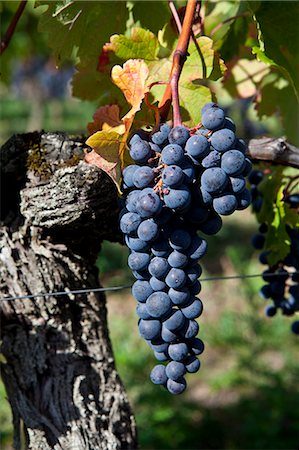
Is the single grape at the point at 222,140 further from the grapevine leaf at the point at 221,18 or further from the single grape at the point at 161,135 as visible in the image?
the grapevine leaf at the point at 221,18

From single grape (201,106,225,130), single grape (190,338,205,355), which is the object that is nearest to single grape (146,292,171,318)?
single grape (190,338,205,355)

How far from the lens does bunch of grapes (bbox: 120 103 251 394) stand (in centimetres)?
112

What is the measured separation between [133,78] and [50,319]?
63 cm

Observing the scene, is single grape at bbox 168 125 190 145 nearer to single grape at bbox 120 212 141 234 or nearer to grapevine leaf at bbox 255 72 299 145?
single grape at bbox 120 212 141 234

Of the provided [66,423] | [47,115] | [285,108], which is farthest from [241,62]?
[47,115]

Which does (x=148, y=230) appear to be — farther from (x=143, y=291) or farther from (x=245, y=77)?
(x=245, y=77)

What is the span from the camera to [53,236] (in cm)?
152

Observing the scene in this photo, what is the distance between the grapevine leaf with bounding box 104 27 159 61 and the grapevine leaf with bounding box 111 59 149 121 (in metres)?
0.10

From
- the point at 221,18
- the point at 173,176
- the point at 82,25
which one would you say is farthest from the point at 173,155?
the point at 221,18

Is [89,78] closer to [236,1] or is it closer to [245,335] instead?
[236,1]

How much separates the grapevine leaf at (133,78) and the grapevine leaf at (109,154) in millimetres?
68

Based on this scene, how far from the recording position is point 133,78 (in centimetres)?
124

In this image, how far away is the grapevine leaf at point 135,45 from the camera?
132 centimetres

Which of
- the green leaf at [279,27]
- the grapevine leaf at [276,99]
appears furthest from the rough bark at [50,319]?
the grapevine leaf at [276,99]
